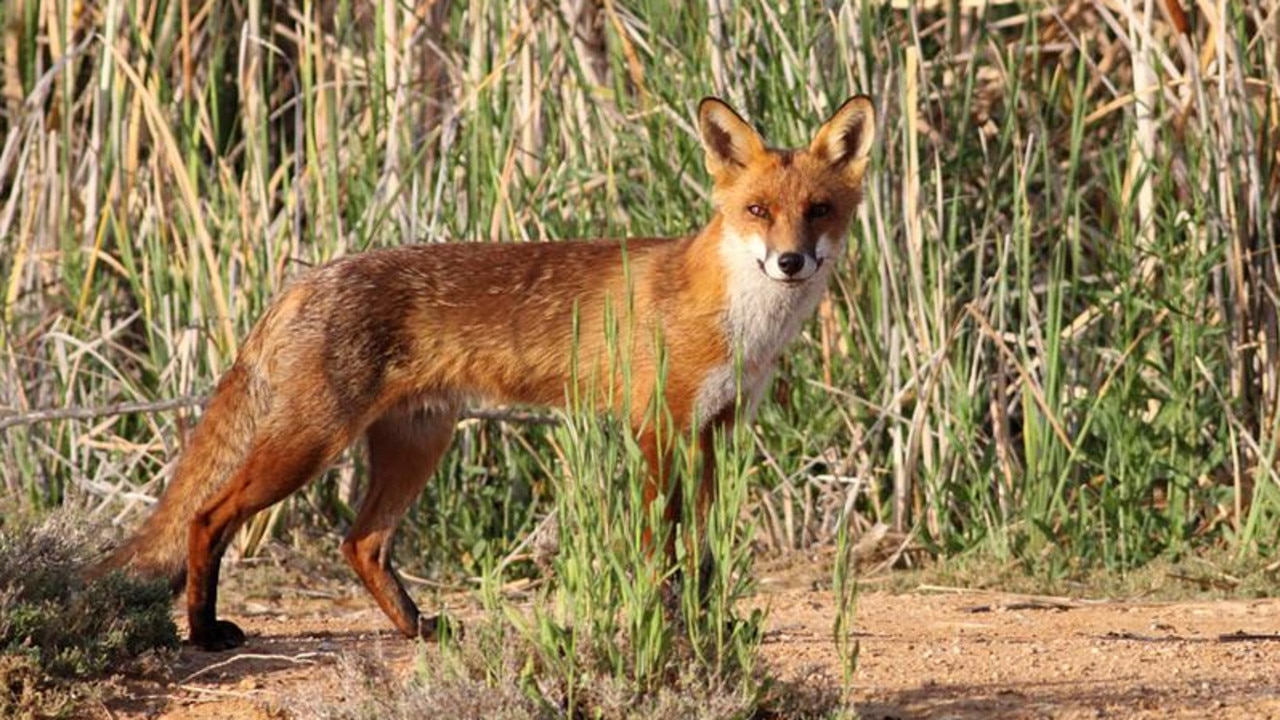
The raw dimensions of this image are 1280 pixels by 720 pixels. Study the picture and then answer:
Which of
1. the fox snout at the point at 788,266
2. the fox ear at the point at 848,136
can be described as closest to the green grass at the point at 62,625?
the fox snout at the point at 788,266

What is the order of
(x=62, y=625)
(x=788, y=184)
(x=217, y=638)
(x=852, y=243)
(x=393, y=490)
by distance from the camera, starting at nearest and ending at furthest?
(x=62, y=625), (x=217, y=638), (x=788, y=184), (x=393, y=490), (x=852, y=243)

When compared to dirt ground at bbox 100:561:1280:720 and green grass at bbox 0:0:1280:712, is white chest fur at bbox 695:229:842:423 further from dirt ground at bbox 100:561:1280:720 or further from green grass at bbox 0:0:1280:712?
green grass at bbox 0:0:1280:712

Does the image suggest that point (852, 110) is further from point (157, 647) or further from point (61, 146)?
point (61, 146)

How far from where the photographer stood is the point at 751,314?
215 inches

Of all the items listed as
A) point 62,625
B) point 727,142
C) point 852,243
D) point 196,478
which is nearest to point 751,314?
point 727,142

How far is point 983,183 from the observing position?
23.1ft

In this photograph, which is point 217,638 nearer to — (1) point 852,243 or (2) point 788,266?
(2) point 788,266

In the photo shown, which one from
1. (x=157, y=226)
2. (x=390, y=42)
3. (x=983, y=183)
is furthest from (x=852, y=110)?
(x=157, y=226)

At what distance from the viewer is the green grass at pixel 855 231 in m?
6.64

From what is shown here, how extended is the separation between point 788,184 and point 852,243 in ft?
4.50

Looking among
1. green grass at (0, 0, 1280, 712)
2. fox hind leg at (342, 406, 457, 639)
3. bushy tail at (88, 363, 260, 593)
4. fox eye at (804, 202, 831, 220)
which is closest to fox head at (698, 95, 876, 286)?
fox eye at (804, 202, 831, 220)

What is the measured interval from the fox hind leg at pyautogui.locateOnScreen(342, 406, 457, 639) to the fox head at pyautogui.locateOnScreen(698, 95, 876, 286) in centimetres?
105

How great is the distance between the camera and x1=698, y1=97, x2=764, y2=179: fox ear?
18.4 feet

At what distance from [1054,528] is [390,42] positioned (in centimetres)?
307
